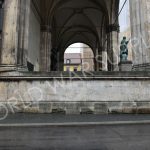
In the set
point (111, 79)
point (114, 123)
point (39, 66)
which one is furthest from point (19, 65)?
point (39, 66)

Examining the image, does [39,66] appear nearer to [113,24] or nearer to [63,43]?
[113,24]

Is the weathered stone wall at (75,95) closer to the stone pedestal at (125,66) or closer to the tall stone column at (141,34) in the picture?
the tall stone column at (141,34)

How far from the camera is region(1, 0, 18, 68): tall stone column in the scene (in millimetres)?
11531

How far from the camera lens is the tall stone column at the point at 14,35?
11.5m

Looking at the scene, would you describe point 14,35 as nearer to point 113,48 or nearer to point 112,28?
point 113,48

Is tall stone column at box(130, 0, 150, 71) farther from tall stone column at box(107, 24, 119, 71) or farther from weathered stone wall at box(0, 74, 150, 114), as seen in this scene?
tall stone column at box(107, 24, 119, 71)

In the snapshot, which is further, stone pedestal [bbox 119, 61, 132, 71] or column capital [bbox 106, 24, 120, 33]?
column capital [bbox 106, 24, 120, 33]

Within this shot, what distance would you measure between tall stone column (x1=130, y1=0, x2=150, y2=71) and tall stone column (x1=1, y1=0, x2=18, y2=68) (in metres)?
5.84

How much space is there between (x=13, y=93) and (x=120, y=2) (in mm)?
15803

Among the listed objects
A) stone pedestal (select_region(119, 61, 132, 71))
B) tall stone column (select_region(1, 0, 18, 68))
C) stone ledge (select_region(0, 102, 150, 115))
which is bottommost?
stone ledge (select_region(0, 102, 150, 115))

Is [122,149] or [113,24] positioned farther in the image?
[113,24]

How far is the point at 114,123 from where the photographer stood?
7.05 m

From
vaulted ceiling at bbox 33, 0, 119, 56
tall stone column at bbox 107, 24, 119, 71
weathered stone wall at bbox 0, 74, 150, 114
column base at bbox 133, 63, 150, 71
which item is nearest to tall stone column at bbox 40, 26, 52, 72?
vaulted ceiling at bbox 33, 0, 119, 56

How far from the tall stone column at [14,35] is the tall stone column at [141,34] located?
550cm
